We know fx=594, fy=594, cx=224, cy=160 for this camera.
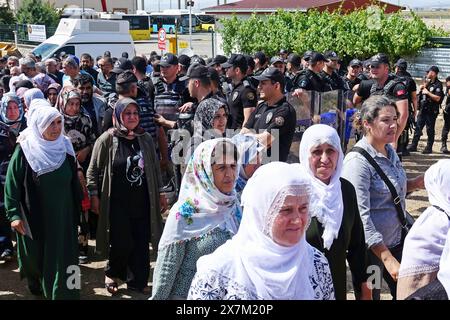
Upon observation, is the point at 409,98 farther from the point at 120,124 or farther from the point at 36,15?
the point at 36,15

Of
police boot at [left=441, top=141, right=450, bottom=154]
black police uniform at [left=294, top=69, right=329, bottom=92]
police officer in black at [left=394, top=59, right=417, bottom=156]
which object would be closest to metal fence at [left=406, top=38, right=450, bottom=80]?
police boot at [left=441, top=141, right=450, bottom=154]

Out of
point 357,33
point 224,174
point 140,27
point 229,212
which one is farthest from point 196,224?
point 140,27

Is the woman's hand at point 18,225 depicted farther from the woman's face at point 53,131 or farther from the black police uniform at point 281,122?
the black police uniform at point 281,122

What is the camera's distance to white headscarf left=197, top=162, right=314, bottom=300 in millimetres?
2283

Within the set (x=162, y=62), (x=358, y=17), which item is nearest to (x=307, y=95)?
(x=162, y=62)

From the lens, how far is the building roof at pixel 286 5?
23281 millimetres

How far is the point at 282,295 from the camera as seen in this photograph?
230cm

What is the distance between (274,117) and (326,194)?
2035 millimetres

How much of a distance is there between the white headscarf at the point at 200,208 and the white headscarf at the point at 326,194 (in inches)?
18.3

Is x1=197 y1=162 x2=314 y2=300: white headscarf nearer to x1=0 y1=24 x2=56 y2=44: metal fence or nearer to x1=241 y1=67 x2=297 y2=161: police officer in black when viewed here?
x1=241 y1=67 x2=297 y2=161: police officer in black

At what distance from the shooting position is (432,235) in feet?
9.31

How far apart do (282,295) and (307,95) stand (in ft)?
18.5
